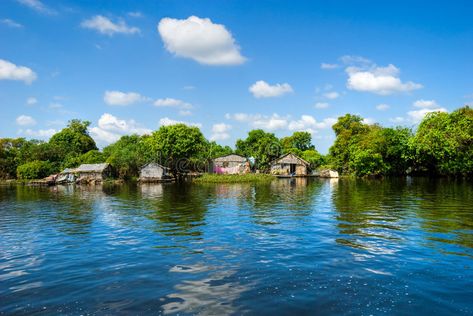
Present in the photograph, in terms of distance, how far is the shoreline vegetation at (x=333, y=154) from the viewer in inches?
1960

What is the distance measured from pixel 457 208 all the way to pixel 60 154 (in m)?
73.6

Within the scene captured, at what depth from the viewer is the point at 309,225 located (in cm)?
1838

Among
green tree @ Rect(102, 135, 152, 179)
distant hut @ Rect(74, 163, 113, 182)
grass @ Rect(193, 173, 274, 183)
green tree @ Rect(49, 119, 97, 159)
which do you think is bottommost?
grass @ Rect(193, 173, 274, 183)

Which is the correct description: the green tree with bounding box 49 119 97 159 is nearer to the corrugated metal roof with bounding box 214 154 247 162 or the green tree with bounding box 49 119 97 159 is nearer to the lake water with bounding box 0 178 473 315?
the corrugated metal roof with bounding box 214 154 247 162

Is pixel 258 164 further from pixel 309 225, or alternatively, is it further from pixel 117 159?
pixel 309 225

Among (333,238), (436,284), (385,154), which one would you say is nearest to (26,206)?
(333,238)

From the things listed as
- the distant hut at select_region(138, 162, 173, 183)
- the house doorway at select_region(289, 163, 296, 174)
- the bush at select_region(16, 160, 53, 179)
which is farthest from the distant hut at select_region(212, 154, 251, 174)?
the bush at select_region(16, 160, 53, 179)

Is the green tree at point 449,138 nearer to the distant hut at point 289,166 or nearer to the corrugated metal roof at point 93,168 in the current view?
the distant hut at point 289,166

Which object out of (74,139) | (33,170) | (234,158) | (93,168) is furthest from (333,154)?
(74,139)

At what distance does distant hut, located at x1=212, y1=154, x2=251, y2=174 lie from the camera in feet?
238

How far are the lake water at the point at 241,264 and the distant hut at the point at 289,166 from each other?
49.8 metres

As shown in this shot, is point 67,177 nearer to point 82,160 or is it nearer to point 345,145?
point 82,160

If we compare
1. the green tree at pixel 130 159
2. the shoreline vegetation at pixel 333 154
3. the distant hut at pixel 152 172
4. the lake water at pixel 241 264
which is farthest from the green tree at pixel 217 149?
the lake water at pixel 241 264

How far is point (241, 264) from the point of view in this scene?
38.6 feet
